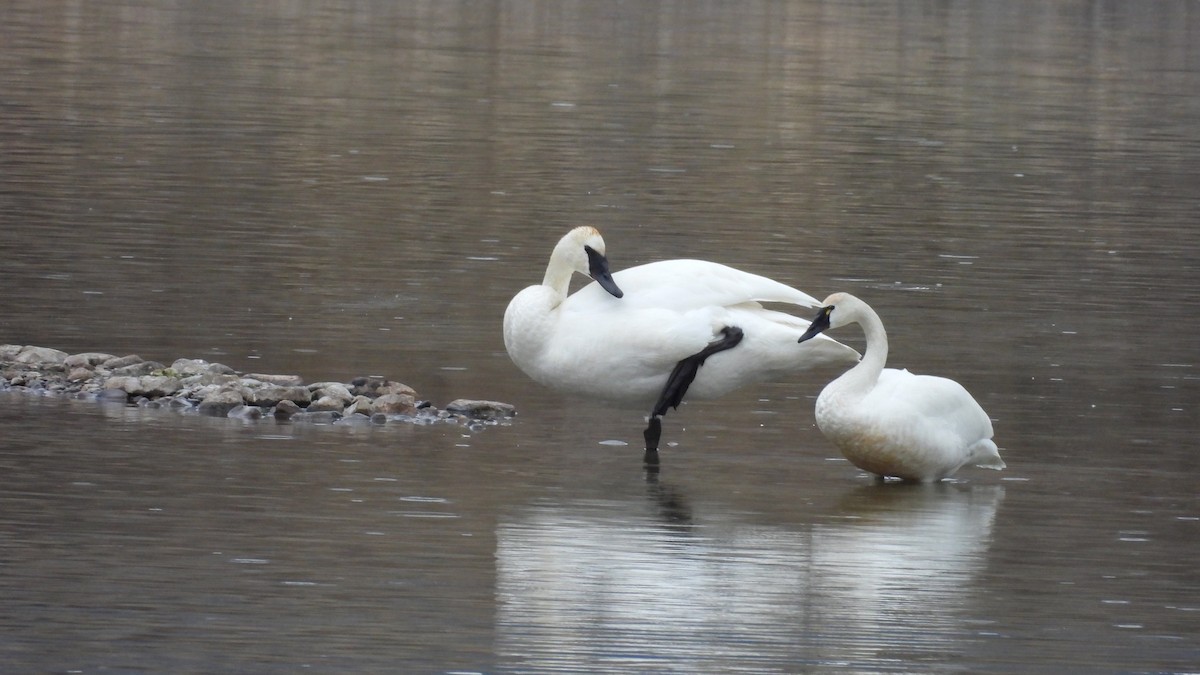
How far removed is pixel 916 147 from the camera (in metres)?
23.5

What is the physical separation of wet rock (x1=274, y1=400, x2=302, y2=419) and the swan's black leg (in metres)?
1.64

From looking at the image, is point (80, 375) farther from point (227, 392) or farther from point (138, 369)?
point (227, 392)

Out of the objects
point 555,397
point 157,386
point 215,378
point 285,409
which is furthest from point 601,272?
point 157,386

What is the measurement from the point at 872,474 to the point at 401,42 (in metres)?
27.1

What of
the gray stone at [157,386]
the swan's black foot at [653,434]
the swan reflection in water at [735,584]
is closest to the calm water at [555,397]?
the swan reflection in water at [735,584]

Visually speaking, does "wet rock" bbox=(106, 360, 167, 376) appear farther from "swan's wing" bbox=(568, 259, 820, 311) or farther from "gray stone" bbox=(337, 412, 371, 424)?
"swan's wing" bbox=(568, 259, 820, 311)

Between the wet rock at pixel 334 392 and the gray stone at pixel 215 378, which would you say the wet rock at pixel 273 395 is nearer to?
the wet rock at pixel 334 392

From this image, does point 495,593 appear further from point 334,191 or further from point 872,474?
point 334,191

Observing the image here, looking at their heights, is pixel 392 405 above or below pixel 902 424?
below

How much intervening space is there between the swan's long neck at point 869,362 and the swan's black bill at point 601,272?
109 centimetres

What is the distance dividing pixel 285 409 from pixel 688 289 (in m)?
1.94

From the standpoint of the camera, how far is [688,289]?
969 cm

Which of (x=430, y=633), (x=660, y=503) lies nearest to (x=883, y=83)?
(x=660, y=503)

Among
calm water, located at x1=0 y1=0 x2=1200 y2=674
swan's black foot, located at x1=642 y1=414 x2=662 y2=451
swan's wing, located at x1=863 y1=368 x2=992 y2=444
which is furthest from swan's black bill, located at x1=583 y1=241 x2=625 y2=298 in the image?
swan's wing, located at x1=863 y1=368 x2=992 y2=444
